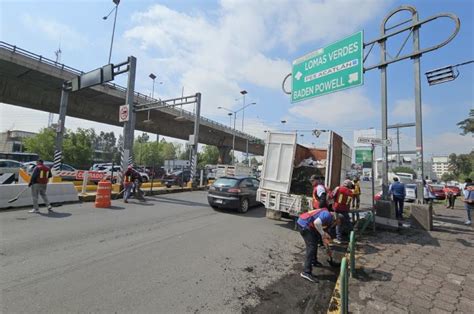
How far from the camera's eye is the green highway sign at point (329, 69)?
10.1 metres

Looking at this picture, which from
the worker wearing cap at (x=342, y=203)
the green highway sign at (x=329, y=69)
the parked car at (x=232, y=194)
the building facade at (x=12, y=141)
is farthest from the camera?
the building facade at (x=12, y=141)

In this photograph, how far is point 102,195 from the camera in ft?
35.2

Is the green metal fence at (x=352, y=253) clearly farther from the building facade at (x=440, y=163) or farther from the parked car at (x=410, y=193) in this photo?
the building facade at (x=440, y=163)

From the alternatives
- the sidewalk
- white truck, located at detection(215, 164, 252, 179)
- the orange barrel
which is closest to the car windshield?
the orange barrel

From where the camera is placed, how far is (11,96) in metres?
21.0

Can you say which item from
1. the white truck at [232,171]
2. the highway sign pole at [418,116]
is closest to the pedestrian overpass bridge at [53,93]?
the white truck at [232,171]

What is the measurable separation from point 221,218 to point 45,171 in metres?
6.27

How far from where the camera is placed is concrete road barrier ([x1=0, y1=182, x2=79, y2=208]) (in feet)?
30.9

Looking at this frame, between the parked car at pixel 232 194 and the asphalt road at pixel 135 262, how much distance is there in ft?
7.13

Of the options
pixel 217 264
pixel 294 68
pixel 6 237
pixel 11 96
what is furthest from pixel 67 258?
pixel 11 96

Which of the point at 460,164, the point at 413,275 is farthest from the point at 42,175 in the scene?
the point at 460,164

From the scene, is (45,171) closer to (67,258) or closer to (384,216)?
(67,258)

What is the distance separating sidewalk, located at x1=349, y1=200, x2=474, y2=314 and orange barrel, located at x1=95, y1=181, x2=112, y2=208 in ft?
30.3

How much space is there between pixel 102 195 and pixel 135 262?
6.72m
